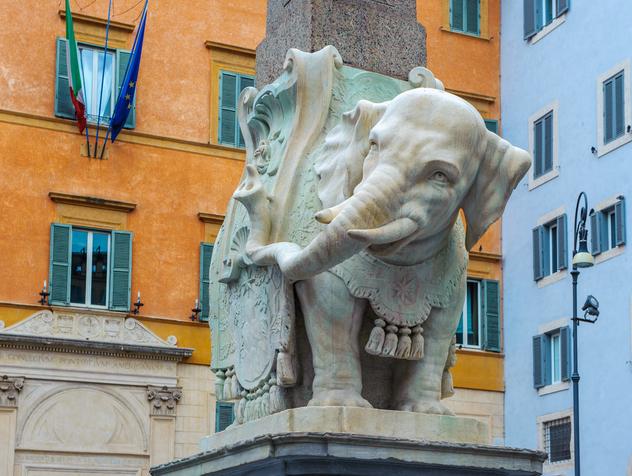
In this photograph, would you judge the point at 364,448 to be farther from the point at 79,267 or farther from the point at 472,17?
the point at 472,17

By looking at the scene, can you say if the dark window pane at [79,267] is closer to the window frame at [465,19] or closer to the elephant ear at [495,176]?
the window frame at [465,19]

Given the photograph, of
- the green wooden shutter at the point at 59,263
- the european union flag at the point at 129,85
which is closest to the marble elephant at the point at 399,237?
the green wooden shutter at the point at 59,263

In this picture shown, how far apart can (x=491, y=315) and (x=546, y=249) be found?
1.63 m

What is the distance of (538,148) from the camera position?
88.6 ft

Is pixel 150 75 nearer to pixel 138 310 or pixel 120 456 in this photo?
pixel 138 310

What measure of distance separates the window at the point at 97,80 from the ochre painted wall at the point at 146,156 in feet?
0.70

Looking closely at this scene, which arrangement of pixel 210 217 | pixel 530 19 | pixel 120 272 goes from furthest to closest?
pixel 530 19
pixel 210 217
pixel 120 272

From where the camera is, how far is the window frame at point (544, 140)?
2641 centimetres

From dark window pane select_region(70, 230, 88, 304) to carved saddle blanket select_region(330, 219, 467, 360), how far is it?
738 inches

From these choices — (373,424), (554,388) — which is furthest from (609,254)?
(373,424)

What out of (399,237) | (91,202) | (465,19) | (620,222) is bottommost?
(399,237)

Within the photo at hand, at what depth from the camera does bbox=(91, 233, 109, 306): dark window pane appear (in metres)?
23.8

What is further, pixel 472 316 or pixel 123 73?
pixel 472 316

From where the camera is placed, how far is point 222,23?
2588 cm
